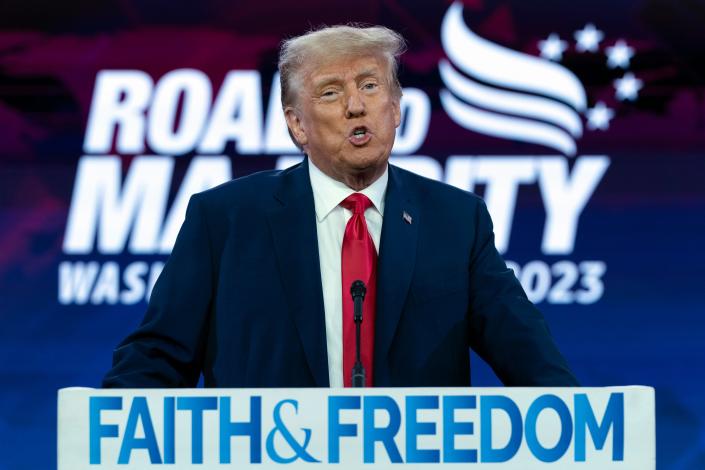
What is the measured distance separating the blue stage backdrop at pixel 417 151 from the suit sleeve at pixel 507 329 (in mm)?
1654

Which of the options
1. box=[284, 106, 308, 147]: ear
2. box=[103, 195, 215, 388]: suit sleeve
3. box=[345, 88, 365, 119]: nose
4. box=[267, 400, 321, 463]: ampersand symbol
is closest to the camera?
box=[267, 400, 321, 463]: ampersand symbol

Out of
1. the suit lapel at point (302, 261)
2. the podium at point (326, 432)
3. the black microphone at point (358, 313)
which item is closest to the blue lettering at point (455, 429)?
the podium at point (326, 432)

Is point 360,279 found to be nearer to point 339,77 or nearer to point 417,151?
point 339,77

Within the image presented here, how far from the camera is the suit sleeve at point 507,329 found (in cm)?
214

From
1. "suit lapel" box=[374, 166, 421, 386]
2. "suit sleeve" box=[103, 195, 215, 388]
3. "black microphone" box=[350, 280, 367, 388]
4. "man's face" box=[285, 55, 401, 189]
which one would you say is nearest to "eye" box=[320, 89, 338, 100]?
"man's face" box=[285, 55, 401, 189]

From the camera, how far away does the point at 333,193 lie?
2318 millimetres

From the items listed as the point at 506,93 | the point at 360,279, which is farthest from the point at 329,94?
the point at 506,93

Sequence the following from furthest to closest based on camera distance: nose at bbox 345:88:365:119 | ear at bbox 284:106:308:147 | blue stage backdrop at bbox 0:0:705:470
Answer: blue stage backdrop at bbox 0:0:705:470, ear at bbox 284:106:308:147, nose at bbox 345:88:365:119

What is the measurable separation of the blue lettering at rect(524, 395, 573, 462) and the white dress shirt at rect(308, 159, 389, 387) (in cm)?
52

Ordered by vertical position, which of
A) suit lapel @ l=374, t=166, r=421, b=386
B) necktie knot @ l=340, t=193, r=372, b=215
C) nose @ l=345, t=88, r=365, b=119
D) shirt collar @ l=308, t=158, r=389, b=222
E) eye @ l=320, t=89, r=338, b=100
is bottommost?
suit lapel @ l=374, t=166, r=421, b=386

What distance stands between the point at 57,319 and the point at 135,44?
946mm

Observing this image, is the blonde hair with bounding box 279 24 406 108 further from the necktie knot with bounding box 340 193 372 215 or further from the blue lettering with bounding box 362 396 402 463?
the blue lettering with bounding box 362 396 402 463

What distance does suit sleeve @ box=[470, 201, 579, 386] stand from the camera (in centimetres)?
214

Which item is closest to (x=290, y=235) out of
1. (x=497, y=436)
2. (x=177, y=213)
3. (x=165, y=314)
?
(x=165, y=314)
